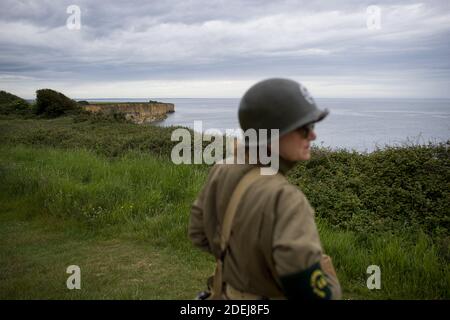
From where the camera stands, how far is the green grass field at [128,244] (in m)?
4.74

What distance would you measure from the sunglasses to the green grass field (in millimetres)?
3138

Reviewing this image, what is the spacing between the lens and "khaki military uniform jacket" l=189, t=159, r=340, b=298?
1.78m

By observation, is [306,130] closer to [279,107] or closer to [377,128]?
[279,107]

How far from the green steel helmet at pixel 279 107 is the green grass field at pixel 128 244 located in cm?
320

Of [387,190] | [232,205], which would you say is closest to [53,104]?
[387,190]

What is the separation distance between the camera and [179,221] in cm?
643

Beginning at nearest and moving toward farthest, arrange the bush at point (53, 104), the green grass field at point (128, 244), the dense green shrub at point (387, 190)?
the green grass field at point (128, 244), the dense green shrub at point (387, 190), the bush at point (53, 104)

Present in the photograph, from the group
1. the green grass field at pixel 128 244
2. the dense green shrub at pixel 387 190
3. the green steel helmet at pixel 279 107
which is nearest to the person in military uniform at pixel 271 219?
the green steel helmet at pixel 279 107

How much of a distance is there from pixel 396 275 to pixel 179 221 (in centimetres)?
320

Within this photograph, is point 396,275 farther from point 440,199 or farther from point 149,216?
point 149,216

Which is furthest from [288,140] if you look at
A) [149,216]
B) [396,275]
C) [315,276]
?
[149,216]

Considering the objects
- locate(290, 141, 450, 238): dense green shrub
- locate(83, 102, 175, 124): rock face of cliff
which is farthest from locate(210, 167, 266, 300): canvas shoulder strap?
locate(83, 102, 175, 124): rock face of cliff

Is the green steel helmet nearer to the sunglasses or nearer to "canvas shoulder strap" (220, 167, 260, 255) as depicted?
the sunglasses

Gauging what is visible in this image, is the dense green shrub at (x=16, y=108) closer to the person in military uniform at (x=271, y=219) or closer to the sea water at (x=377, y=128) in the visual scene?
the sea water at (x=377, y=128)
